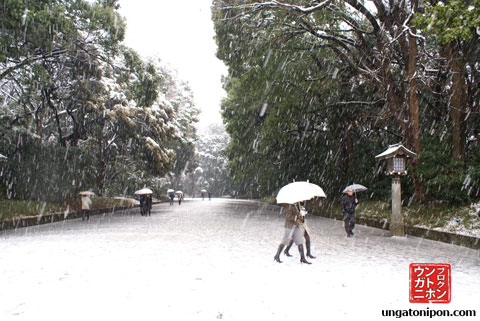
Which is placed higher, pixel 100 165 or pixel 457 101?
pixel 457 101

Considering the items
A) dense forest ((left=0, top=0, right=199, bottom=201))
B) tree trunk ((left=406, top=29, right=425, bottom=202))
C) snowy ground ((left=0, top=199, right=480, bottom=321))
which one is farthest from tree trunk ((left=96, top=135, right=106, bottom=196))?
tree trunk ((left=406, top=29, right=425, bottom=202))

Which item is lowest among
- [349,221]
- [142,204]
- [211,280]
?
[211,280]

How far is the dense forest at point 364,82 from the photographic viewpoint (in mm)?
15516

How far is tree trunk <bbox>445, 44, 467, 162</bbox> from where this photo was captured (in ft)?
50.8

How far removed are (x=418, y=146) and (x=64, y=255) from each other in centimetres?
1361

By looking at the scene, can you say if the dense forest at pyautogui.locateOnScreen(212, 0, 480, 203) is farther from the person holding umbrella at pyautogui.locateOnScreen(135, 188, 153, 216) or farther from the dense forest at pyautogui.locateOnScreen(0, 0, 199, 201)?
the person holding umbrella at pyautogui.locateOnScreen(135, 188, 153, 216)

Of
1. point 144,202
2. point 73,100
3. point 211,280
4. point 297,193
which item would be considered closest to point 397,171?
point 297,193

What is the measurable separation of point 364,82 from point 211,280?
16737 mm

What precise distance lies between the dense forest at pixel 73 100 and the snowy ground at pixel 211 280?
22.2ft

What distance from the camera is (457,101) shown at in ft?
51.0

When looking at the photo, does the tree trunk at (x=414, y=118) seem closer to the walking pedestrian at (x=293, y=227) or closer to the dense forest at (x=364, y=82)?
the dense forest at (x=364, y=82)

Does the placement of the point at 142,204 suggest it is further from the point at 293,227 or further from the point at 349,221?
the point at 293,227

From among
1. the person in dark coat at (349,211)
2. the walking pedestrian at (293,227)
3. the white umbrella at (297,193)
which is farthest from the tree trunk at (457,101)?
the walking pedestrian at (293,227)

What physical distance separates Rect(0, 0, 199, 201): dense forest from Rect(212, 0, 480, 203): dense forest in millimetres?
4923
